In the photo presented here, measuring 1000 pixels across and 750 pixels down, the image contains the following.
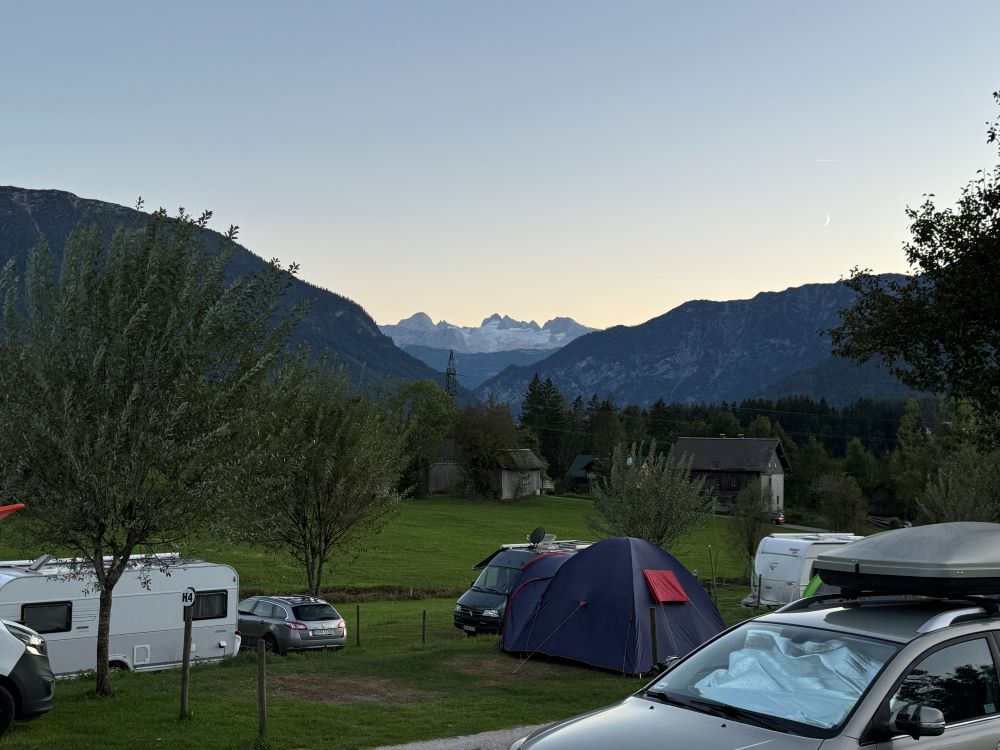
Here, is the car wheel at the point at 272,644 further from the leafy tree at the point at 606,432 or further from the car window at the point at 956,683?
the leafy tree at the point at 606,432

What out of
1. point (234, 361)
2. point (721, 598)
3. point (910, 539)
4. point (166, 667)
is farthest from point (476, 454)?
point (910, 539)

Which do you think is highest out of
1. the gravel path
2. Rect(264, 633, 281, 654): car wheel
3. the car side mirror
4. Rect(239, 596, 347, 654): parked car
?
the car side mirror

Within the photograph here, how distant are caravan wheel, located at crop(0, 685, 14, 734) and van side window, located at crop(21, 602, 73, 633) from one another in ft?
27.1

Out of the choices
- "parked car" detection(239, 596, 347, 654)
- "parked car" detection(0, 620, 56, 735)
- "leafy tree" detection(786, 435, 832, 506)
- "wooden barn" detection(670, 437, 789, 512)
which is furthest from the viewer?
"leafy tree" detection(786, 435, 832, 506)

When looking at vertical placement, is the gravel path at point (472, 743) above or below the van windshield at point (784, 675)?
below

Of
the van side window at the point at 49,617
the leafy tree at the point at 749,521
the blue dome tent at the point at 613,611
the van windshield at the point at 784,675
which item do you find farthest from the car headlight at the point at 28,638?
the leafy tree at the point at 749,521

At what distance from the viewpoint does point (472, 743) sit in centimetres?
1043

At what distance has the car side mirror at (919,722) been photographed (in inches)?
208

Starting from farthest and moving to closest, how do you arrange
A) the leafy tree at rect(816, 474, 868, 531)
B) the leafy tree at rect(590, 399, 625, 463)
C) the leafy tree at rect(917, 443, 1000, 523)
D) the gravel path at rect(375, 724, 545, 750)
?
the leafy tree at rect(590, 399, 625, 463) → the leafy tree at rect(816, 474, 868, 531) → the leafy tree at rect(917, 443, 1000, 523) → the gravel path at rect(375, 724, 545, 750)

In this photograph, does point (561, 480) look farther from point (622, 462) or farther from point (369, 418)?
point (369, 418)

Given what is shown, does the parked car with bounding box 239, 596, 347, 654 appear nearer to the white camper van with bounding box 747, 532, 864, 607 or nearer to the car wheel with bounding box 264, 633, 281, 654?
the car wheel with bounding box 264, 633, 281, 654

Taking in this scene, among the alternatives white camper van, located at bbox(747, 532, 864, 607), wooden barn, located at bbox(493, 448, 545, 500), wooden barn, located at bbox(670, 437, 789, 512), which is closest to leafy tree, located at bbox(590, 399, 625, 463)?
wooden barn, located at bbox(670, 437, 789, 512)

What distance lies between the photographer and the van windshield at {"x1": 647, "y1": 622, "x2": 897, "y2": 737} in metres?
5.66

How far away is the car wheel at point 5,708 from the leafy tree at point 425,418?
7268cm
